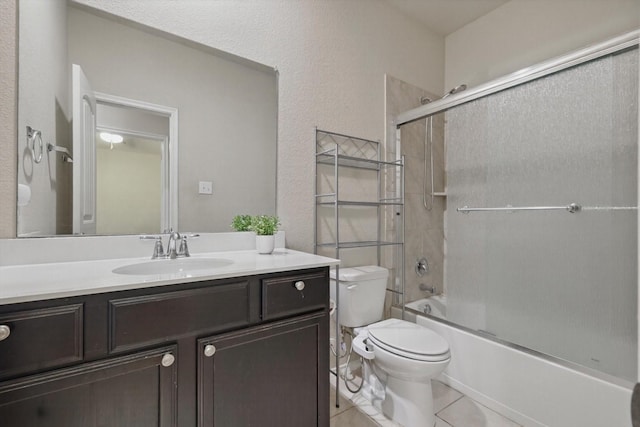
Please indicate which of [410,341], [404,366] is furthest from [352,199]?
[404,366]

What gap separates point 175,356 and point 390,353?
958mm

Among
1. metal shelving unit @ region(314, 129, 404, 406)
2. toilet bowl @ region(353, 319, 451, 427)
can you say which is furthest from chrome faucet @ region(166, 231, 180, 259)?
toilet bowl @ region(353, 319, 451, 427)

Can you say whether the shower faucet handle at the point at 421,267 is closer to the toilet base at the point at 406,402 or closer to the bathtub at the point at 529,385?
the bathtub at the point at 529,385

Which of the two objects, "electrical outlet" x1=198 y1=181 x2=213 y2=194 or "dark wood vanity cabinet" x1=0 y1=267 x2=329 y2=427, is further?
"electrical outlet" x1=198 y1=181 x2=213 y2=194

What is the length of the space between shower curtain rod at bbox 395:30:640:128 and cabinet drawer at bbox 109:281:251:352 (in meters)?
1.73

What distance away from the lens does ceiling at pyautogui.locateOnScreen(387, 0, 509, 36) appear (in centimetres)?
227

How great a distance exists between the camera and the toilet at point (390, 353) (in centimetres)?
135

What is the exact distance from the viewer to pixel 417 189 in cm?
243

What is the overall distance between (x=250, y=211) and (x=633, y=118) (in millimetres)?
1942

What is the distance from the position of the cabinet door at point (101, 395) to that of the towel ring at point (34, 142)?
34.0 inches

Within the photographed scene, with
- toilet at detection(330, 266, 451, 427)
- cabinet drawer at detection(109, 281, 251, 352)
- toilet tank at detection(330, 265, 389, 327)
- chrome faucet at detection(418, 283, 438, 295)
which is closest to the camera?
cabinet drawer at detection(109, 281, 251, 352)

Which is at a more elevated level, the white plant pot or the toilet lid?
the white plant pot

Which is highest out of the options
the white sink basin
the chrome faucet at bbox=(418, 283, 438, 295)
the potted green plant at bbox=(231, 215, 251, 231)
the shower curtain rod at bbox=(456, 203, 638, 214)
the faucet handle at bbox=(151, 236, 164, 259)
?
the shower curtain rod at bbox=(456, 203, 638, 214)

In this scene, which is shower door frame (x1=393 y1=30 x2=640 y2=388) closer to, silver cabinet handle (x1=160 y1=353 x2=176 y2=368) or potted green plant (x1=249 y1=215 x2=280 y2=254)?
potted green plant (x1=249 y1=215 x2=280 y2=254)
